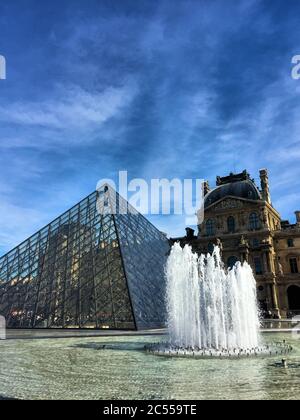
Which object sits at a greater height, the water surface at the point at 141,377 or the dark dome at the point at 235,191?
the dark dome at the point at 235,191

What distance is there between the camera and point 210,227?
155ft

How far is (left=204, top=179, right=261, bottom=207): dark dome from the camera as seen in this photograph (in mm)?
46250

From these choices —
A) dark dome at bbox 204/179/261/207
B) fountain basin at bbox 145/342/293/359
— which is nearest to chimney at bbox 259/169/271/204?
dark dome at bbox 204/179/261/207

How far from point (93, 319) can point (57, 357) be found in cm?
1224

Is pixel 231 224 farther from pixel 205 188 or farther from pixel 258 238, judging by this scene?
pixel 205 188

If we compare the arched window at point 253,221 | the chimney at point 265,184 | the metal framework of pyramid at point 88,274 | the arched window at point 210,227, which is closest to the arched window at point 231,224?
the arched window at point 210,227

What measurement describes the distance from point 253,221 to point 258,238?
2.22m

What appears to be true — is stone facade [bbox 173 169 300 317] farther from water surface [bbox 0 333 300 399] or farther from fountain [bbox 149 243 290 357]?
water surface [bbox 0 333 300 399]

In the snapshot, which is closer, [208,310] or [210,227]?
[208,310]

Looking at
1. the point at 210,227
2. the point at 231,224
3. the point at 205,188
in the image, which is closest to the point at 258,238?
the point at 231,224

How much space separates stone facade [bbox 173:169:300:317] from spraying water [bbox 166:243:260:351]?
25918 millimetres

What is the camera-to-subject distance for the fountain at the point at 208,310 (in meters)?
14.0

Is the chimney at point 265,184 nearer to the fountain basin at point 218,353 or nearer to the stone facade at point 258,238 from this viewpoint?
the stone facade at point 258,238
